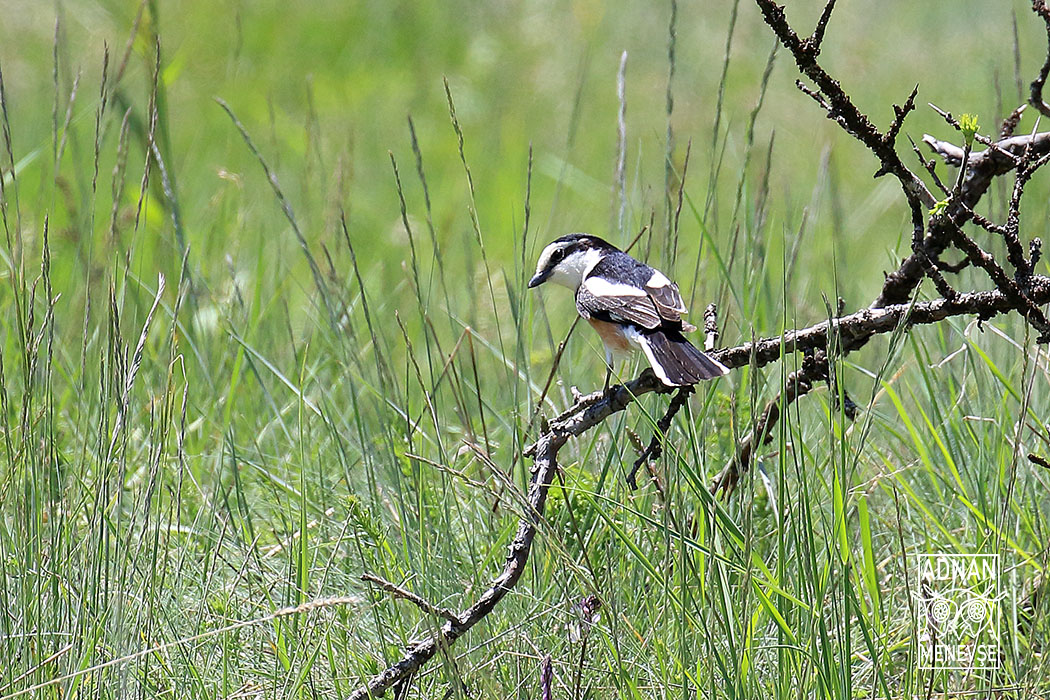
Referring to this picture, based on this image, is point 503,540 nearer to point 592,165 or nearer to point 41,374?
point 41,374

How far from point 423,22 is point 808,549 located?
7.65 metres

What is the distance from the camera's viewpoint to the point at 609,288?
2729mm

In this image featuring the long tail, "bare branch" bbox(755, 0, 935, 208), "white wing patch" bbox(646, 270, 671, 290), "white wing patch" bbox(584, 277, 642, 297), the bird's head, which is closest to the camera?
"bare branch" bbox(755, 0, 935, 208)

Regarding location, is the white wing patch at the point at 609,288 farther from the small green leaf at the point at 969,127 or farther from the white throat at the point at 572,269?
the small green leaf at the point at 969,127

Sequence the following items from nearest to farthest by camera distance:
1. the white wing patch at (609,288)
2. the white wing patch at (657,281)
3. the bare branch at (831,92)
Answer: the bare branch at (831,92) → the white wing patch at (657,281) → the white wing patch at (609,288)

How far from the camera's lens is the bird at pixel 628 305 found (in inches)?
79.4

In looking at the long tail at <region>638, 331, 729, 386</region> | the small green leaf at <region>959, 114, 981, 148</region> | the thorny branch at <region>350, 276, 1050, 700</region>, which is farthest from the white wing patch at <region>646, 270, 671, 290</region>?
the small green leaf at <region>959, 114, 981, 148</region>

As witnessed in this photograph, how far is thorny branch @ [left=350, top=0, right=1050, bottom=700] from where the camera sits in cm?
169

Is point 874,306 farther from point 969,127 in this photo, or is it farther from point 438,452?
point 438,452

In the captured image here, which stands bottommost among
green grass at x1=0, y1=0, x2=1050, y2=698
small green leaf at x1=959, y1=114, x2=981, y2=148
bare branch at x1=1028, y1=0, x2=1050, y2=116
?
green grass at x1=0, y1=0, x2=1050, y2=698

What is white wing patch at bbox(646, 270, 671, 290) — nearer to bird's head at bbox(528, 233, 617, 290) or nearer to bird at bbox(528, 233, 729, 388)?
bird at bbox(528, 233, 729, 388)

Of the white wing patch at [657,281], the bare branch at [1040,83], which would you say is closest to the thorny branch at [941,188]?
the bare branch at [1040,83]

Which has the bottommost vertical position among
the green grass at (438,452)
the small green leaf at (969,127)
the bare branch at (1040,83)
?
the green grass at (438,452)

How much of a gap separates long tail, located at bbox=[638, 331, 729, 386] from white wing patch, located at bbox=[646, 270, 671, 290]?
11 cm
